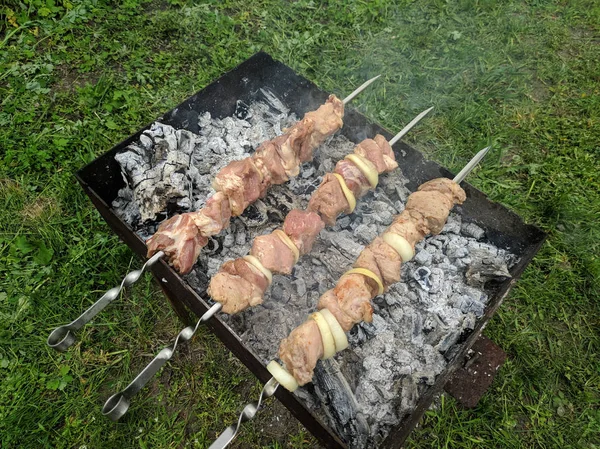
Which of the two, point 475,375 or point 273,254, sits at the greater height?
point 273,254

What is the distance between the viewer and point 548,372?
11.3 ft

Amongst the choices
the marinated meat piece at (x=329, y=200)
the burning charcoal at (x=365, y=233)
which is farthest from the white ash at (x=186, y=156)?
the burning charcoal at (x=365, y=233)

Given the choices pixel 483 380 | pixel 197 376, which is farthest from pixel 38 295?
pixel 483 380

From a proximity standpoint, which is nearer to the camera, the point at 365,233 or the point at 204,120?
the point at 365,233

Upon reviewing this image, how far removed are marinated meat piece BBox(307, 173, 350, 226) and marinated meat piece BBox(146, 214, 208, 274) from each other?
80 cm

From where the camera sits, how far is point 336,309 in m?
2.42

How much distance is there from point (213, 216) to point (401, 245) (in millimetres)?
1204

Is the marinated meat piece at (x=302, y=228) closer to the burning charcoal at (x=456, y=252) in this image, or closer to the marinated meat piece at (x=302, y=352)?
the marinated meat piece at (x=302, y=352)

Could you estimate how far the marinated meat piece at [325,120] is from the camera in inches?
123

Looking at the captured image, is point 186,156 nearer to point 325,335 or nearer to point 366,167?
point 366,167

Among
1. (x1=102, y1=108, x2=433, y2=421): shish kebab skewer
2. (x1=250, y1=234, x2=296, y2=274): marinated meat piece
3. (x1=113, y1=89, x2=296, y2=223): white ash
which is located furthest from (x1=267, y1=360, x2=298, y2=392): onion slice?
(x1=113, y1=89, x2=296, y2=223): white ash

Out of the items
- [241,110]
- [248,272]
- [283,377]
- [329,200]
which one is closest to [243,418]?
[283,377]

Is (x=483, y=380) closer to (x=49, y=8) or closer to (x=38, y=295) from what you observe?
(x=38, y=295)

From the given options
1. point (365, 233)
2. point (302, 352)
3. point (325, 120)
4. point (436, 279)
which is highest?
point (325, 120)
